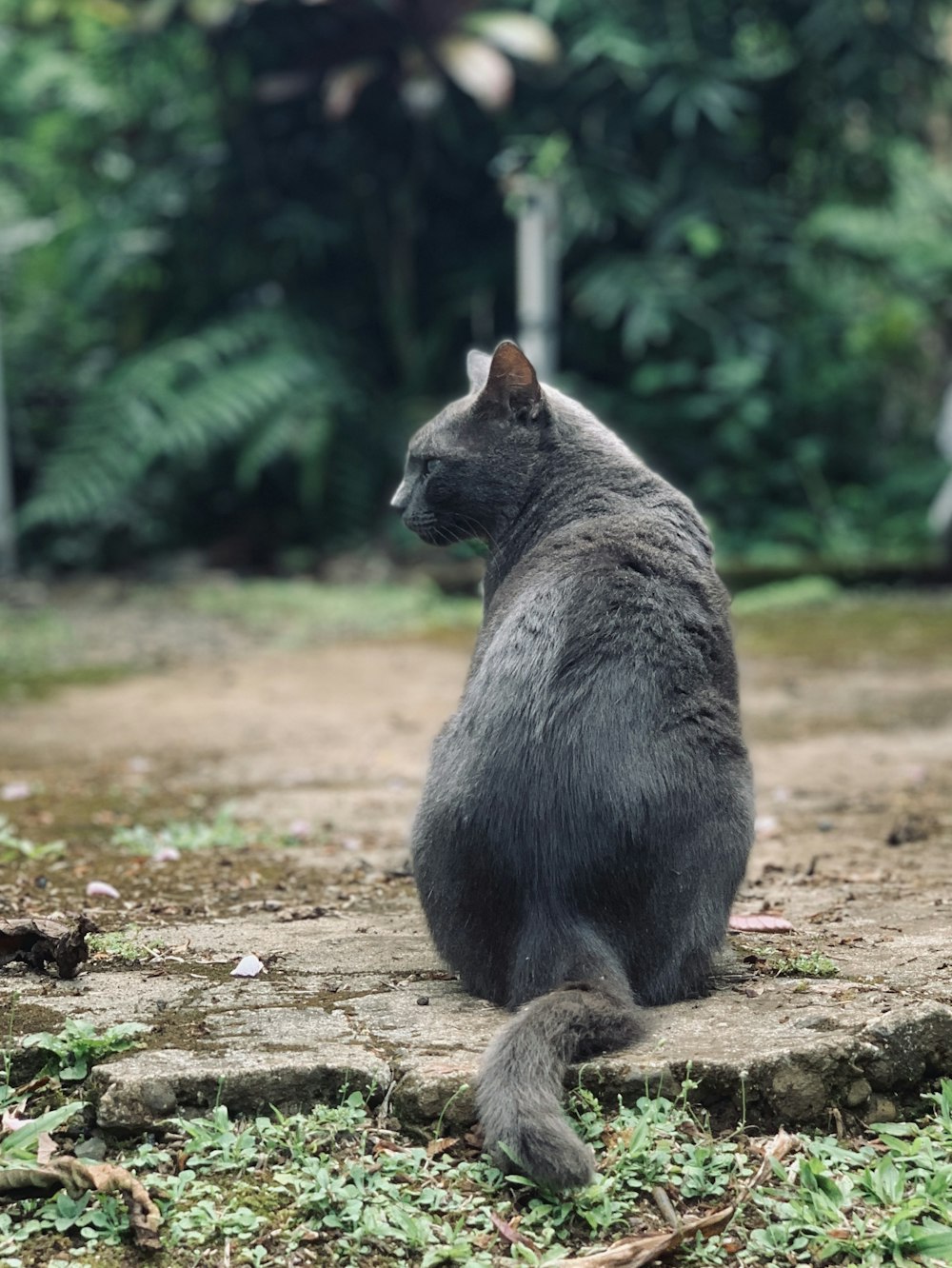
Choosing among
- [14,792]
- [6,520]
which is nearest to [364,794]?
[14,792]

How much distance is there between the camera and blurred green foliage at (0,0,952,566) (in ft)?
33.0

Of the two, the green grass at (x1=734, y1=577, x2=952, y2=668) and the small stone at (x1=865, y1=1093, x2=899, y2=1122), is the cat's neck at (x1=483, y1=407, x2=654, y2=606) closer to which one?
the small stone at (x1=865, y1=1093, x2=899, y2=1122)

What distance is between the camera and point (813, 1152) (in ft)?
7.86

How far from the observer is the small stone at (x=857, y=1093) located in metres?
2.51

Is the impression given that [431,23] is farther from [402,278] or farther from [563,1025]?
[563,1025]

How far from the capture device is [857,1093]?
2.51m

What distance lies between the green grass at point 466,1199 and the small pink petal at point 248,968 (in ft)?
1.56

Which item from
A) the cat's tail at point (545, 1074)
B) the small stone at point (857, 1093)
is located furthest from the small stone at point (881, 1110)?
the cat's tail at point (545, 1074)

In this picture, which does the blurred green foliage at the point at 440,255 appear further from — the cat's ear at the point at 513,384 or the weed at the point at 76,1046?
the weed at the point at 76,1046

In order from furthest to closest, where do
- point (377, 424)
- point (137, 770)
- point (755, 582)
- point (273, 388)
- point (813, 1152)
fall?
point (377, 424) < point (273, 388) < point (755, 582) < point (137, 770) < point (813, 1152)

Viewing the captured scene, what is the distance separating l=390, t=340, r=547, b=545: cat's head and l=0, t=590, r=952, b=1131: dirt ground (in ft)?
3.12

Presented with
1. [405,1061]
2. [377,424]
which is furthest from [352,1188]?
[377,424]

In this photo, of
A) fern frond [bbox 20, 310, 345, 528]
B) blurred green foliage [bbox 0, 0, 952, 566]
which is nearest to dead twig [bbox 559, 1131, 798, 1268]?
blurred green foliage [bbox 0, 0, 952, 566]

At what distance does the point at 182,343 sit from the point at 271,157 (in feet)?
5.71
